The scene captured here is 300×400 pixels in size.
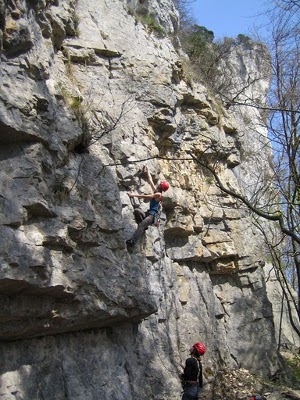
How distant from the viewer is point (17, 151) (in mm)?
6301

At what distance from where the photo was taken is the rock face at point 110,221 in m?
6.12

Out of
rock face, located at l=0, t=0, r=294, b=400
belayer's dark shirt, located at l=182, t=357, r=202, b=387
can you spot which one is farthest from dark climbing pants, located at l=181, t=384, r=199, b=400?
rock face, located at l=0, t=0, r=294, b=400

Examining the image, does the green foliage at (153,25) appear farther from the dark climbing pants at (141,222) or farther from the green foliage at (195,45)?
the dark climbing pants at (141,222)

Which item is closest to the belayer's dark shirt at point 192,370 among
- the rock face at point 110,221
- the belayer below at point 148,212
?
the rock face at point 110,221

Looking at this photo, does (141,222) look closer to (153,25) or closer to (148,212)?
(148,212)

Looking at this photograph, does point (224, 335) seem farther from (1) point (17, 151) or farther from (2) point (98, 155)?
(1) point (17, 151)

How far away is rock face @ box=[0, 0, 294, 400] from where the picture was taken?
6.12m

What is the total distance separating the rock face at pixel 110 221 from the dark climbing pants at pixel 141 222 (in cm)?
19

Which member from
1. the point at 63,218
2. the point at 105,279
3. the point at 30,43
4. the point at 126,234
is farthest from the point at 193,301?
the point at 30,43

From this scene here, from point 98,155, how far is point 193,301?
3972 millimetres

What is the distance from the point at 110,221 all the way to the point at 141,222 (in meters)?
1.09

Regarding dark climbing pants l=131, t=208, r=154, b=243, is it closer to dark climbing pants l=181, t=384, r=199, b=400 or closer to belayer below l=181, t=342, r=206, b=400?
belayer below l=181, t=342, r=206, b=400

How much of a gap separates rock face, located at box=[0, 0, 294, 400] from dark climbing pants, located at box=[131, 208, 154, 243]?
7.4 inches

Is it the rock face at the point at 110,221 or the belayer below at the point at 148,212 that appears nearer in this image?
the rock face at the point at 110,221
